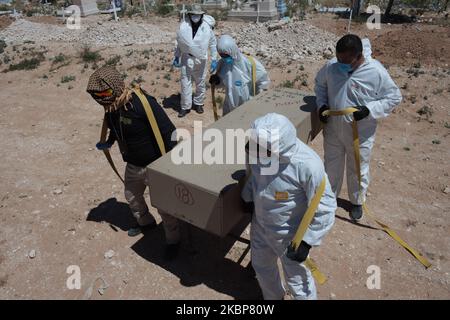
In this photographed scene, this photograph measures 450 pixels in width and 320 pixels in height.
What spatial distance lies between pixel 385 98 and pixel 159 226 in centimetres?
285

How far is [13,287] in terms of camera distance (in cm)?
369

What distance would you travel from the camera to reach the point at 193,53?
22.5ft

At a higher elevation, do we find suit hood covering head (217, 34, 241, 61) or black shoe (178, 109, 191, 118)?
suit hood covering head (217, 34, 241, 61)

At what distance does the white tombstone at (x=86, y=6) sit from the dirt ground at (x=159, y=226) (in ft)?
42.3

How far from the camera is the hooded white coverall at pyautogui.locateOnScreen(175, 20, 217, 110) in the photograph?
679 cm

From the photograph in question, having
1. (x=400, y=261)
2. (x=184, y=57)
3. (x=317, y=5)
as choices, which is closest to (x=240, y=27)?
(x=317, y=5)

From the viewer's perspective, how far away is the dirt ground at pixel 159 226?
3.63m

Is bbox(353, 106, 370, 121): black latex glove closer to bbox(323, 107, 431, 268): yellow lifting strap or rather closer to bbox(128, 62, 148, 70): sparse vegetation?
bbox(323, 107, 431, 268): yellow lifting strap

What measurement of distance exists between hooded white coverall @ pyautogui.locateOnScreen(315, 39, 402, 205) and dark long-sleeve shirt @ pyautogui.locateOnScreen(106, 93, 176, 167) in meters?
1.65

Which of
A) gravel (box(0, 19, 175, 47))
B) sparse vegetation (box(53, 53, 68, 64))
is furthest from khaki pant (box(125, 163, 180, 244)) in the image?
gravel (box(0, 19, 175, 47))

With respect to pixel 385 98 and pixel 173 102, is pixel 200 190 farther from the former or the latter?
pixel 173 102

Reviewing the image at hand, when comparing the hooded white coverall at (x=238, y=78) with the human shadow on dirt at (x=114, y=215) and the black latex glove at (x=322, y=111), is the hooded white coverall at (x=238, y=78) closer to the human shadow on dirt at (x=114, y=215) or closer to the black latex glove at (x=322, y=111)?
the black latex glove at (x=322, y=111)

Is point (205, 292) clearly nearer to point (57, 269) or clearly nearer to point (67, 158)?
point (57, 269)

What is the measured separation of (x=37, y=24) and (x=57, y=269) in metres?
16.4
